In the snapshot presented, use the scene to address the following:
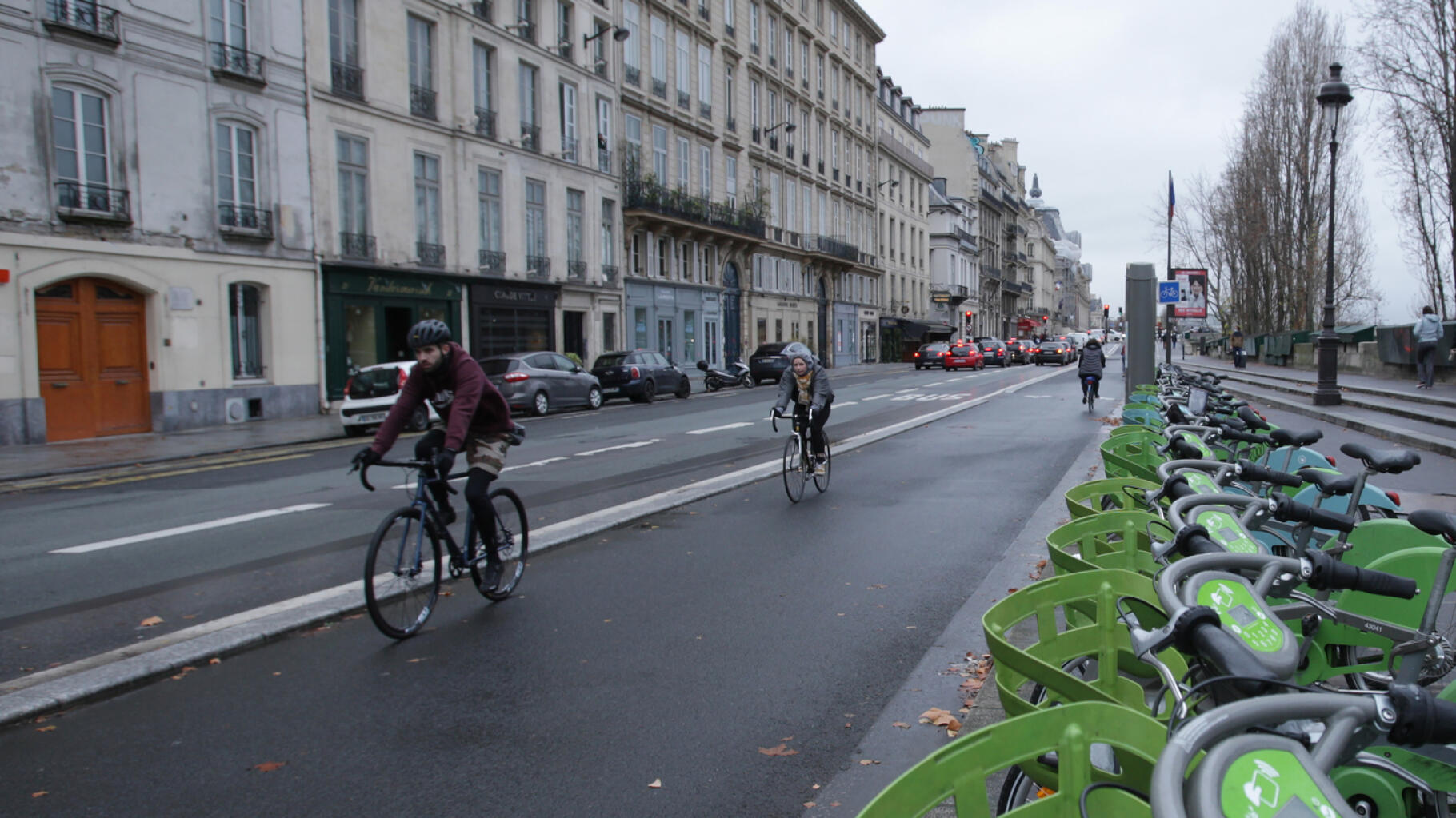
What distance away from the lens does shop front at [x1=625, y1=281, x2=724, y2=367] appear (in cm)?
3966

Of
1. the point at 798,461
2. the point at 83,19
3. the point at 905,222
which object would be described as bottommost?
the point at 798,461

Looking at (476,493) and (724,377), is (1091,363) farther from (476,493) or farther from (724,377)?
(476,493)

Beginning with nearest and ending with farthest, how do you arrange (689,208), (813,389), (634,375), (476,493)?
(476,493) → (813,389) → (634,375) → (689,208)

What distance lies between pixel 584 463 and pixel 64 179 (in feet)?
40.6

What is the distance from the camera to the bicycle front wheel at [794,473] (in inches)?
422

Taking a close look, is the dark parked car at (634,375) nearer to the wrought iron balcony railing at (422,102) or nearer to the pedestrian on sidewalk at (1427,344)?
the wrought iron balcony railing at (422,102)

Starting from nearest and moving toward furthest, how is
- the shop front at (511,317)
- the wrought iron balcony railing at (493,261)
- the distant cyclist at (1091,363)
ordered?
the distant cyclist at (1091,363), the shop front at (511,317), the wrought iron balcony railing at (493,261)

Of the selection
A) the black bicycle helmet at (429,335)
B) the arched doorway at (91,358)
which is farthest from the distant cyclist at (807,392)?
the arched doorway at (91,358)

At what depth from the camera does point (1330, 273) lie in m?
18.2

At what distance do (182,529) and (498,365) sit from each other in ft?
51.3

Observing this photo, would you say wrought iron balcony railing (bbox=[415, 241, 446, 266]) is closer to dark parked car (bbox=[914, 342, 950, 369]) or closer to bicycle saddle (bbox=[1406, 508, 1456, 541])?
bicycle saddle (bbox=[1406, 508, 1456, 541])

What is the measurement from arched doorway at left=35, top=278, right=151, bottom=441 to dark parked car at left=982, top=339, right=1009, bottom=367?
143 ft

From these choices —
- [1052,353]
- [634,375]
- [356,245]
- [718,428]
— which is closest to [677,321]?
[634,375]

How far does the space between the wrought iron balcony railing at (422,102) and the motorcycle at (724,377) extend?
13115 millimetres
